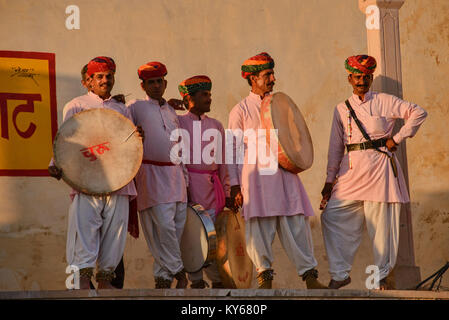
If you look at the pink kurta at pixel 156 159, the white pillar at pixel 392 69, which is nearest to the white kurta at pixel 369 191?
the white pillar at pixel 392 69

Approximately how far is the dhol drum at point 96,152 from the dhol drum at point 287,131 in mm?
1079

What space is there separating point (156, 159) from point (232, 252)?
3.28ft

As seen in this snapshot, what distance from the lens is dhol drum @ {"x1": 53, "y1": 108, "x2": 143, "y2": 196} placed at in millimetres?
7301

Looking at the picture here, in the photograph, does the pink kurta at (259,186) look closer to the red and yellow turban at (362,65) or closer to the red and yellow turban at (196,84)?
the red and yellow turban at (196,84)

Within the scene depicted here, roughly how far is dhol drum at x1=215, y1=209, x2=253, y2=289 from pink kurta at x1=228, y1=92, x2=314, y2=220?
0.39 meters

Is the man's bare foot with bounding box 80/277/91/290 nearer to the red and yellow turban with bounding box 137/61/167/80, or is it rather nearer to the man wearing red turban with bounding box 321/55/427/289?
the red and yellow turban with bounding box 137/61/167/80

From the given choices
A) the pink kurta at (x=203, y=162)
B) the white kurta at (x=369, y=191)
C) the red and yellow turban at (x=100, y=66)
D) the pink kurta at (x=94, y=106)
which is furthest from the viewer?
the pink kurta at (x=203, y=162)

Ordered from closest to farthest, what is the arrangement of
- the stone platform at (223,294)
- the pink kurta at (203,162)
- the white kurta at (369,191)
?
1. the stone platform at (223,294)
2. the white kurta at (369,191)
3. the pink kurta at (203,162)

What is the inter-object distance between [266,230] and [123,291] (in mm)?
1471

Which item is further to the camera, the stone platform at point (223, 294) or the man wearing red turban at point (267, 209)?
the man wearing red turban at point (267, 209)

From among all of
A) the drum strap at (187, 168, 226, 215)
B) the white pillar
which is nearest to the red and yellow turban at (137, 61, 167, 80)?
the drum strap at (187, 168, 226, 215)

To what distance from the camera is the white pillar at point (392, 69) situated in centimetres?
845

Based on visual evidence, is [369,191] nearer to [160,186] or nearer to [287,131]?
[287,131]

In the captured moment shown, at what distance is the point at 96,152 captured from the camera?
24.2 feet
